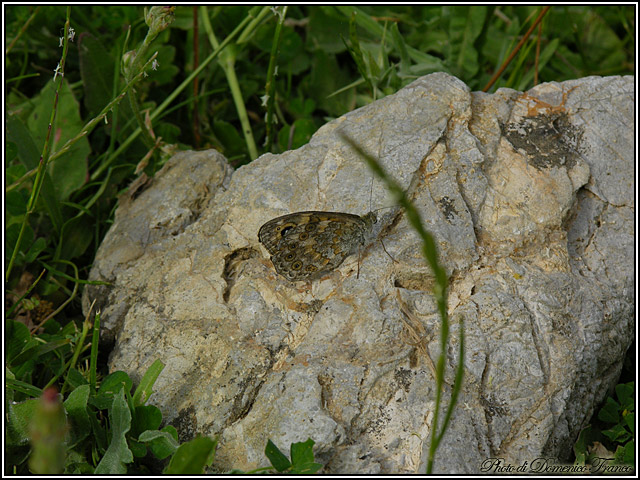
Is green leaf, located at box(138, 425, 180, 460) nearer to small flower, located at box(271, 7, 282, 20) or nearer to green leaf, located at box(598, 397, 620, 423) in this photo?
green leaf, located at box(598, 397, 620, 423)

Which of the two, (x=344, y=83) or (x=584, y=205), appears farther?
(x=344, y=83)

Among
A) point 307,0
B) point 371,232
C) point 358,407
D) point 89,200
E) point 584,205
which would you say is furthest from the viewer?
point 307,0

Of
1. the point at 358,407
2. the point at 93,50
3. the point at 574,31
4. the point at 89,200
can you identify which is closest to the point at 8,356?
the point at 89,200

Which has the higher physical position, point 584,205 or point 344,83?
point 344,83

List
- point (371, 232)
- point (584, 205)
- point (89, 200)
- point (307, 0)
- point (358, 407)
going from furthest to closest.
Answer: point (307, 0), point (89, 200), point (584, 205), point (371, 232), point (358, 407)

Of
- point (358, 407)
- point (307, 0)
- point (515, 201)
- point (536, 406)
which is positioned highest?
point (307, 0)

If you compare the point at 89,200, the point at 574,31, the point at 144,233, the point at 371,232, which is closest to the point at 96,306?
the point at 144,233

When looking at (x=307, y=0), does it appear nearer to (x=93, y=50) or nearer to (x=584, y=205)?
(x=93, y=50)

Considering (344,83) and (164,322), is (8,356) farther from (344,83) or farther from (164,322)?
(344,83)
